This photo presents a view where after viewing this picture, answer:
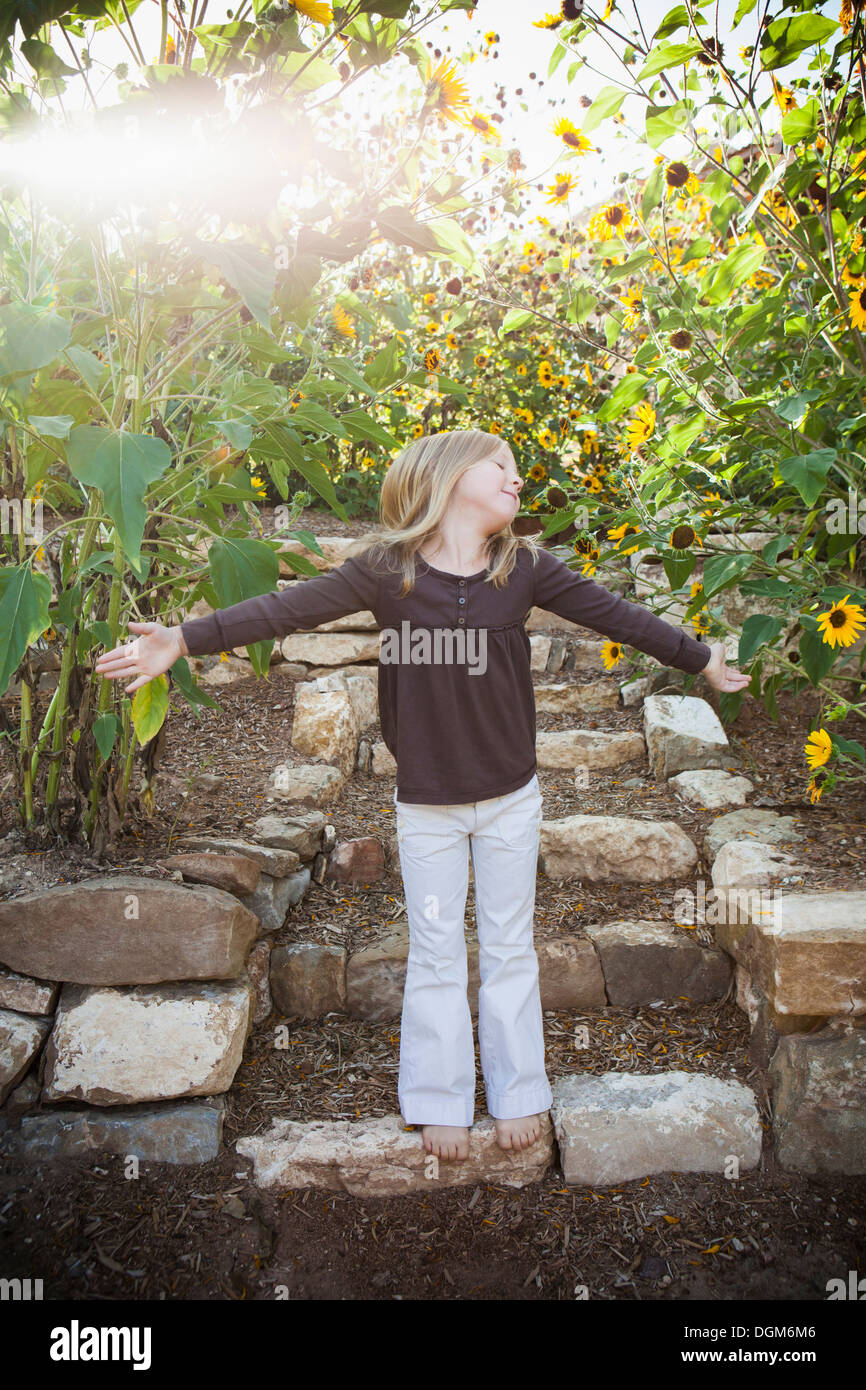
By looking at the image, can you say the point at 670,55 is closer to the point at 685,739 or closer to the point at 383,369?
the point at 383,369

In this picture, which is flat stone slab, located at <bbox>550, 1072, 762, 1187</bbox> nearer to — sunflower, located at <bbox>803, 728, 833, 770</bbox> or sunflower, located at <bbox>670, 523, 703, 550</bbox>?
sunflower, located at <bbox>803, 728, 833, 770</bbox>

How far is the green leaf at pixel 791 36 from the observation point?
5.96 ft

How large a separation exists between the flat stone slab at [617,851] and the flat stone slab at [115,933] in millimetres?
991

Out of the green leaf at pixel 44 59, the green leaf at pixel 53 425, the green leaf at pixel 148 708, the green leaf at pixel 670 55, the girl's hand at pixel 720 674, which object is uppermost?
the green leaf at pixel 670 55

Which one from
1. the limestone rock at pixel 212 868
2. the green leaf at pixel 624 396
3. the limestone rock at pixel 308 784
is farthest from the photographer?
the limestone rock at pixel 308 784

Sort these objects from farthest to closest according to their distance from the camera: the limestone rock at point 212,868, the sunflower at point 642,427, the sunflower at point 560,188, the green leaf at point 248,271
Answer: the sunflower at point 560,188
the sunflower at point 642,427
the limestone rock at point 212,868
the green leaf at point 248,271

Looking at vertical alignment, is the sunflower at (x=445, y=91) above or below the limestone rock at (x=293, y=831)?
above

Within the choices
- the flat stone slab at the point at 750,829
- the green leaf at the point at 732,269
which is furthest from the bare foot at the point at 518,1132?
the green leaf at the point at 732,269

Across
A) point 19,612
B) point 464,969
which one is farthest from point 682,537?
point 19,612

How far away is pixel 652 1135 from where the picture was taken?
1797 millimetres

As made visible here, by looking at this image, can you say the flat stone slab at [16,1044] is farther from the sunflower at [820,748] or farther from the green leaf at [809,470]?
the green leaf at [809,470]

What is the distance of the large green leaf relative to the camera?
4.13ft

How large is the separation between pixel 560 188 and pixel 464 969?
2.40 m

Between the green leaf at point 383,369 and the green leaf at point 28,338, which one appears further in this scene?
the green leaf at point 383,369
